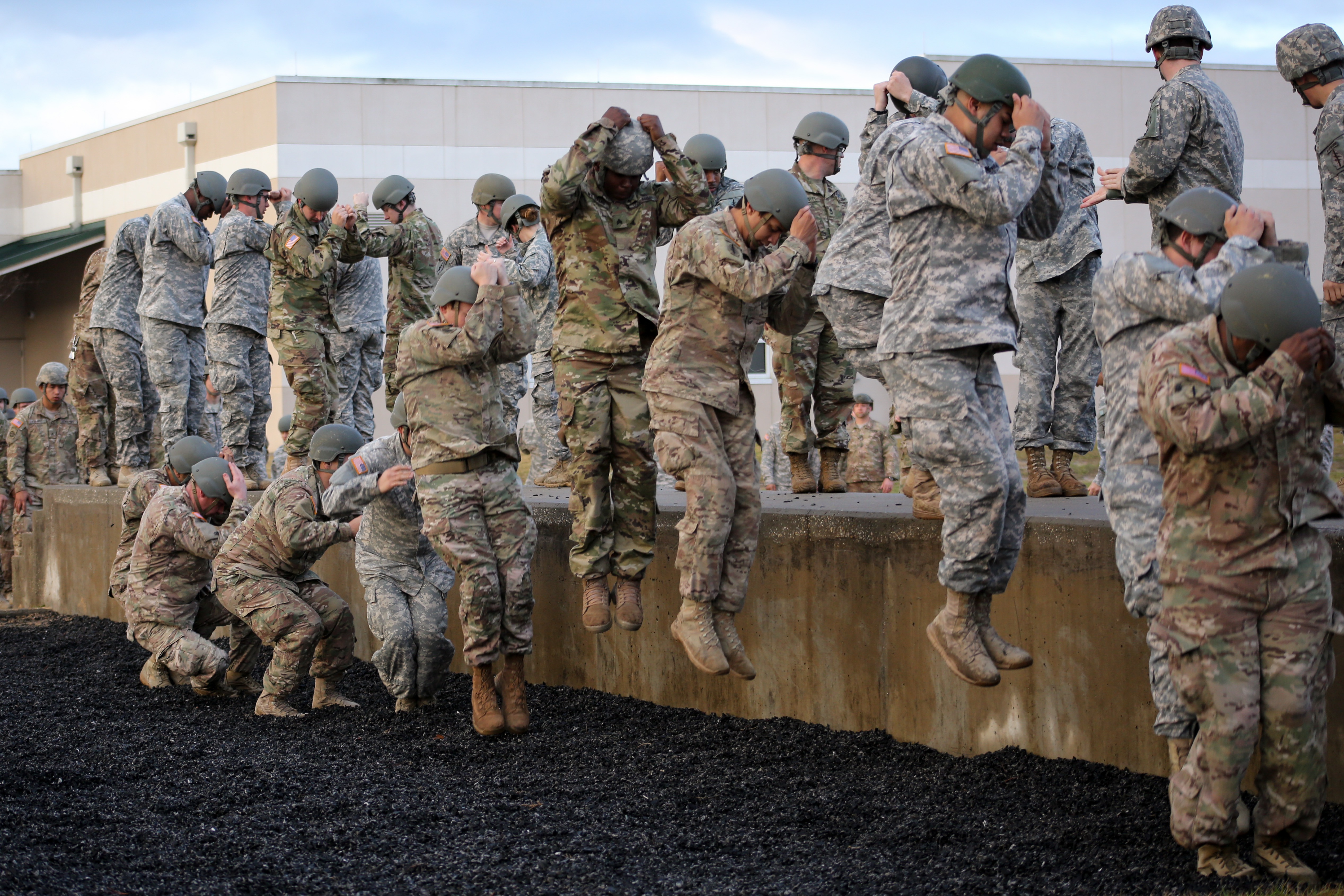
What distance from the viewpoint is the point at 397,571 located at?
28.6 feet

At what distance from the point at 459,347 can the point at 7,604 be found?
11.3m

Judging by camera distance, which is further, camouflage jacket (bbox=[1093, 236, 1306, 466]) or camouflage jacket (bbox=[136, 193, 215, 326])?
camouflage jacket (bbox=[136, 193, 215, 326])

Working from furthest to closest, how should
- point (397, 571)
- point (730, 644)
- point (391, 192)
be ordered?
point (391, 192) < point (397, 571) < point (730, 644)

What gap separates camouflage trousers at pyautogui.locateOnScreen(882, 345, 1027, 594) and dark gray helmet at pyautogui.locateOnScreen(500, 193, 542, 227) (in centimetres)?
570

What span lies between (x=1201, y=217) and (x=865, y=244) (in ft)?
7.08

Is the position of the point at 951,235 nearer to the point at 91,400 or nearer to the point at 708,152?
the point at 708,152

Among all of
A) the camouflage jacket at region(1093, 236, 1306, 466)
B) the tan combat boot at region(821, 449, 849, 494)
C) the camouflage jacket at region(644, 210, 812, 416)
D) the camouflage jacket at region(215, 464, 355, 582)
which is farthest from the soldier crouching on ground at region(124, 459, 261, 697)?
the camouflage jacket at region(1093, 236, 1306, 466)

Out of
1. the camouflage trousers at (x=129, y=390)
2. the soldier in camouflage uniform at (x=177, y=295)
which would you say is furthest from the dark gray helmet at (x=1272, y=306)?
the camouflage trousers at (x=129, y=390)

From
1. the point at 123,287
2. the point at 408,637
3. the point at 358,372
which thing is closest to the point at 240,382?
the point at 358,372

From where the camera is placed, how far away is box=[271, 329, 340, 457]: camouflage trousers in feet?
33.6

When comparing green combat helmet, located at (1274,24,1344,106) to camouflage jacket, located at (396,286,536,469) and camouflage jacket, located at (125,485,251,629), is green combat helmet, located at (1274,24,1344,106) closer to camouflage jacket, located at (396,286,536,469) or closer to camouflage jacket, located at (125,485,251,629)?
camouflage jacket, located at (396,286,536,469)

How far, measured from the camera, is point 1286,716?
4.46 m

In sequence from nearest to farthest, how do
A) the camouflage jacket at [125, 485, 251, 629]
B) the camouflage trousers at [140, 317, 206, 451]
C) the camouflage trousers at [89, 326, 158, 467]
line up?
the camouflage jacket at [125, 485, 251, 629], the camouflage trousers at [140, 317, 206, 451], the camouflage trousers at [89, 326, 158, 467]

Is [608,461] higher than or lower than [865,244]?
lower
